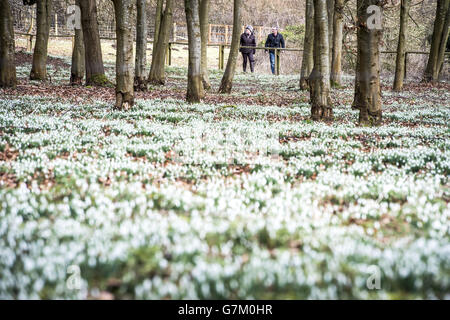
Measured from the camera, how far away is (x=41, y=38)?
21.5 metres

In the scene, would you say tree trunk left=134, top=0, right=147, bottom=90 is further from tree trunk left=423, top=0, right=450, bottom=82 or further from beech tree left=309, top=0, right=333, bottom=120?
tree trunk left=423, top=0, right=450, bottom=82

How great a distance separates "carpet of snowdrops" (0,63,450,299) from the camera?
2.79 metres

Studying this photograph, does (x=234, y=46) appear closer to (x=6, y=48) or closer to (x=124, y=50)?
(x=124, y=50)

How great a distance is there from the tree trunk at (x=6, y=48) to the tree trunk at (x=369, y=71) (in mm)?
12599

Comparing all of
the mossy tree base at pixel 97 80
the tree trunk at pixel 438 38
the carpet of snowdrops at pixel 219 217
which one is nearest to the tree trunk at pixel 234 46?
the mossy tree base at pixel 97 80

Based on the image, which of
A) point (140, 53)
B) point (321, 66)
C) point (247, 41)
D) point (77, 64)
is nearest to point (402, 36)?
point (321, 66)

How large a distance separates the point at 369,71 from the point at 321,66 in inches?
49.9

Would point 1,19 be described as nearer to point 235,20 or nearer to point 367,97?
point 235,20

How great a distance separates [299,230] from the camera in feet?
12.1

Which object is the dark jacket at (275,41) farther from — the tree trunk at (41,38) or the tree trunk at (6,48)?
the tree trunk at (6,48)

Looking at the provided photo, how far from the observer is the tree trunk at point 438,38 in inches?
1045

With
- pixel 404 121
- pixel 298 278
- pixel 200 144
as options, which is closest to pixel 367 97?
pixel 404 121
